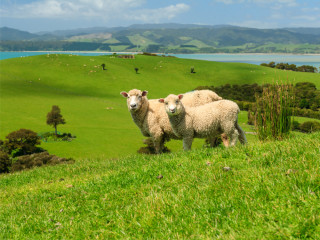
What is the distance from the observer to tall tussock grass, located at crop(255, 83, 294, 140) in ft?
30.8

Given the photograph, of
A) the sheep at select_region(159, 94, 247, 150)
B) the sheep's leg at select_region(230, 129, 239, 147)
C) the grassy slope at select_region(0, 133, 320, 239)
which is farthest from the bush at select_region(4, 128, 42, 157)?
the grassy slope at select_region(0, 133, 320, 239)

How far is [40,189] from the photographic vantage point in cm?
796

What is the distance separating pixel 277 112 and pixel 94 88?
106154 mm

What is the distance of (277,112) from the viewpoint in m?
9.46

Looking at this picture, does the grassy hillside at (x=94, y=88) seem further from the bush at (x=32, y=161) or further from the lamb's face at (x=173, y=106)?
the lamb's face at (x=173, y=106)

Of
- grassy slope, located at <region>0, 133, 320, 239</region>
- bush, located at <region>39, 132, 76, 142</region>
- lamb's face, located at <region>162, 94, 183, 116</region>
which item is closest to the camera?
grassy slope, located at <region>0, 133, 320, 239</region>

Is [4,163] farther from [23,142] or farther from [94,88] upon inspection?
[94,88]

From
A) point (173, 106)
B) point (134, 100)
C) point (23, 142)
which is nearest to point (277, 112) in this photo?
point (173, 106)

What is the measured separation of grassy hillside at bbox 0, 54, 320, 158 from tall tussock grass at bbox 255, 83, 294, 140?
3450cm

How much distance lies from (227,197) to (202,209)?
47 centimetres

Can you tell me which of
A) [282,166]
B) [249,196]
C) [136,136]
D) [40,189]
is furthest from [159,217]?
[136,136]

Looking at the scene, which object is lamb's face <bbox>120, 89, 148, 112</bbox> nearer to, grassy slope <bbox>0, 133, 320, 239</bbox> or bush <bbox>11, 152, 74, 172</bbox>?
grassy slope <bbox>0, 133, 320, 239</bbox>

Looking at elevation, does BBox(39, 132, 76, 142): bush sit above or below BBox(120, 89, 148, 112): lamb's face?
below

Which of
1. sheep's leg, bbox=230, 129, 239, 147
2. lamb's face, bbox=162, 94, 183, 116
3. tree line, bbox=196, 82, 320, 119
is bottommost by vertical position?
→ tree line, bbox=196, 82, 320, 119
